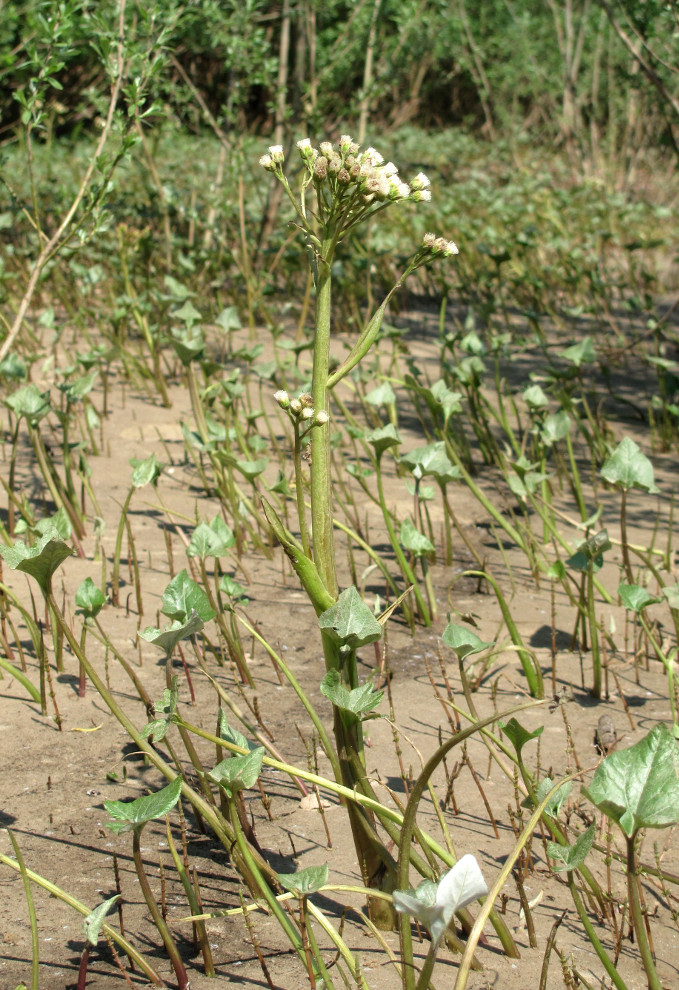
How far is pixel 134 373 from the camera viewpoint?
4156 millimetres

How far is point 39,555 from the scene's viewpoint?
1532mm

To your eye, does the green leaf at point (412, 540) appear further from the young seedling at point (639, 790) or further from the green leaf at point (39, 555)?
the young seedling at point (639, 790)

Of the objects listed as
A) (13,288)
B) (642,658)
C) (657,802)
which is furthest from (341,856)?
(13,288)

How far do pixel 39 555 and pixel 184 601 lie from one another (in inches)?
10.3

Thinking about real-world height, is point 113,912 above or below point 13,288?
below

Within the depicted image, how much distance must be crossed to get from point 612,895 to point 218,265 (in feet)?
14.0

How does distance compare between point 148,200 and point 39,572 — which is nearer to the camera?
point 39,572

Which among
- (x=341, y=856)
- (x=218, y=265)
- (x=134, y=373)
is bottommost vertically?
(x=341, y=856)

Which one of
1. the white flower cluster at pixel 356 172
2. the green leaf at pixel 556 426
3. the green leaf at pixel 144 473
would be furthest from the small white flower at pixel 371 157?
the green leaf at pixel 556 426

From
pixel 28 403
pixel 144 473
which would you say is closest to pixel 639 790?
pixel 144 473

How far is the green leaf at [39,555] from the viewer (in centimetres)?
152

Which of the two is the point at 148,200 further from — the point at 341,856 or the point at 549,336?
the point at 341,856

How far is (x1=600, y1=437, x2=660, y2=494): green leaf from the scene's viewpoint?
197cm

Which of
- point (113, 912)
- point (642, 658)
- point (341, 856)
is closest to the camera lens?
point (113, 912)
